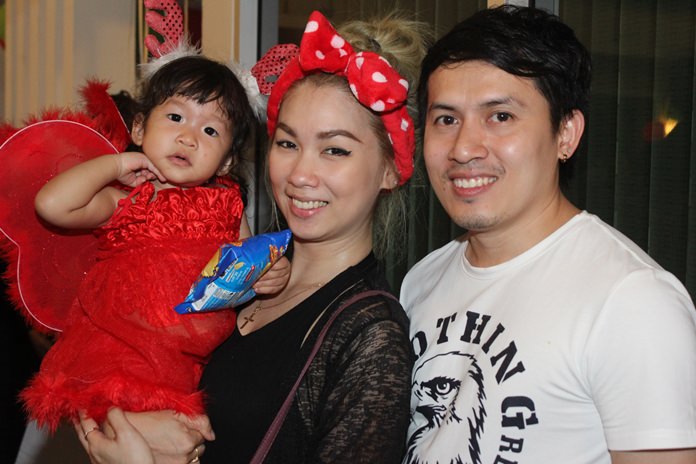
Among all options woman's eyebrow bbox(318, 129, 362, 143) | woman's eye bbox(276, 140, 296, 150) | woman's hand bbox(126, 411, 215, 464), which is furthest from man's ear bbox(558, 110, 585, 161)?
woman's hand bbox(126, 411, 215, 464)

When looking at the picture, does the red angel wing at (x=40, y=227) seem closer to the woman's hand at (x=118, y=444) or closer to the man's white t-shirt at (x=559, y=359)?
the woman's hand at (x=118, y=444)

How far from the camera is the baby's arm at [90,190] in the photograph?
5.75 ft

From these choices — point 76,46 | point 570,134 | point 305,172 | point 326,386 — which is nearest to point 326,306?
point 326,386

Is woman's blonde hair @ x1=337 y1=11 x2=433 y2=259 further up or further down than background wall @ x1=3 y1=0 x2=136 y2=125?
further down

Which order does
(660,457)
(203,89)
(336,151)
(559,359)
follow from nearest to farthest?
1. (660,457)
2. (559,359)
3. (336,151)
4. (203,89)

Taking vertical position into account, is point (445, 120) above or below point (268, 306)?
above

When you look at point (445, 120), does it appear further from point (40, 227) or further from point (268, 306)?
point (40, 227)

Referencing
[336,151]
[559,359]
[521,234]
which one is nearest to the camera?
[559,359]

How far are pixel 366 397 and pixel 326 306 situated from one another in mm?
265

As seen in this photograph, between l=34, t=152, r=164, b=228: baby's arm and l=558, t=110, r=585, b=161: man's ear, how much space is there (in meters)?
1.01

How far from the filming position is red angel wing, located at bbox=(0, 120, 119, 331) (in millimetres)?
1911

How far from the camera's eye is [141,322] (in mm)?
1741

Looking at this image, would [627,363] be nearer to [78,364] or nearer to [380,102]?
[380,102]

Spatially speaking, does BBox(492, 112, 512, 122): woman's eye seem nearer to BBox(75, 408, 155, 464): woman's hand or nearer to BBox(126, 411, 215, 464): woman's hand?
BBox(126, 411, 215, 464): woman's hand
